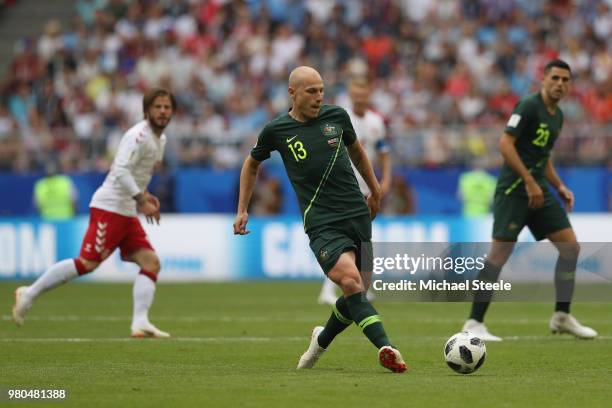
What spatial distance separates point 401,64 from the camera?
90.3 feet

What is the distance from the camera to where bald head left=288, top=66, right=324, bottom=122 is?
9633 mm

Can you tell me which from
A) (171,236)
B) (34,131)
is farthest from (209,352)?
(34,131)

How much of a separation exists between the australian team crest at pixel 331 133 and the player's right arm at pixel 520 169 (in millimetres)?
2850

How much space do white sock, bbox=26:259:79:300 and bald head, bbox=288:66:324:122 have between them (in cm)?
413

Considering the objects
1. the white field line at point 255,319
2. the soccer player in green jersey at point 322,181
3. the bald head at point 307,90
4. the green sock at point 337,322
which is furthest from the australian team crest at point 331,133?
the white field line at point 255,319

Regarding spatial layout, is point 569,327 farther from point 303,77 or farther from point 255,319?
point 303,77

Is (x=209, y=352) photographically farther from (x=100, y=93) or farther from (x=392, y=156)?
(x=100, y=93)

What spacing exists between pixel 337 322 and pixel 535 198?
320 centimetres

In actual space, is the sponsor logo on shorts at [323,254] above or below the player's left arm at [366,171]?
below

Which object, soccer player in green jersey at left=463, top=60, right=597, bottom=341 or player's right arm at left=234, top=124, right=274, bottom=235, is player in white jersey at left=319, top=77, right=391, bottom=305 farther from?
player's right arm at left=234, top=124, right=274, bottom=235

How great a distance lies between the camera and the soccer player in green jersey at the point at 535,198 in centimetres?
1224

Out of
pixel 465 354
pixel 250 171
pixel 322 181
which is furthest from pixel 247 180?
pixel 465 354

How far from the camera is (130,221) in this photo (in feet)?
42.9

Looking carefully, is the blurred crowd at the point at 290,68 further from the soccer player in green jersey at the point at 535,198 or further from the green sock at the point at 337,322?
the green sock at the point at 337,322
